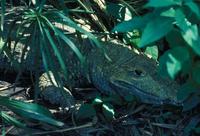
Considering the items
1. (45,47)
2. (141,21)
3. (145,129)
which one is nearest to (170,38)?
(141,21)

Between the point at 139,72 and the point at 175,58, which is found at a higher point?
the point at 175,58

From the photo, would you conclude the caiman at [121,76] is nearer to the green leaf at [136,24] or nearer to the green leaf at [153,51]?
the green leaf at [153,51]

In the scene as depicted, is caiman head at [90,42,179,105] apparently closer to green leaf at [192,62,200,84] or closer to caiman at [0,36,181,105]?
caiman at [0,36,181,105]

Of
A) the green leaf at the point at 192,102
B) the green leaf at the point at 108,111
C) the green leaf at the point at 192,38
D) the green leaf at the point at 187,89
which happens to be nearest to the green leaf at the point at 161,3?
the green leaf at the point at 192,38

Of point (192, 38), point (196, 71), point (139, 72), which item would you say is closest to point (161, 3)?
point (192, 38)

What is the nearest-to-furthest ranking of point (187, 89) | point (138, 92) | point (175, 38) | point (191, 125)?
point (175, 38) → point (187, 89) → point (191, 125) → point (138, 92)

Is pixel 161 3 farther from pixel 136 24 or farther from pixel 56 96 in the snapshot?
pixel 56 96

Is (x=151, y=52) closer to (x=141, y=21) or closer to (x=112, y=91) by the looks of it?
(x=112, y=91)

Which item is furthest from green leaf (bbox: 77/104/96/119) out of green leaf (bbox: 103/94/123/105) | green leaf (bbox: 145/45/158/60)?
green leaf (bbox: 145/45/158/60)
